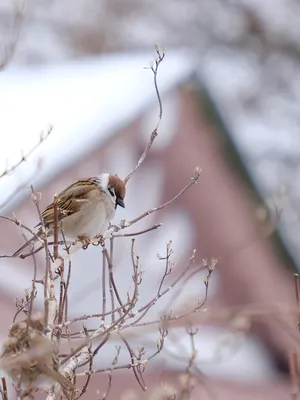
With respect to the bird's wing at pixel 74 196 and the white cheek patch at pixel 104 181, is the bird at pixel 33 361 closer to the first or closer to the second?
the bird's wing at pixel 74 196

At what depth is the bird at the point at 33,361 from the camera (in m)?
2.57

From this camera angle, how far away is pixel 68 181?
8.98 m

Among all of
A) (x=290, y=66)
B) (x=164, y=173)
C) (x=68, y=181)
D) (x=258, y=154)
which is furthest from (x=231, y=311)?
(x=290, y=66)

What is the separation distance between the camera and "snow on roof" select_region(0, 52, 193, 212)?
9.33m

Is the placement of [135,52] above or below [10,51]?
above

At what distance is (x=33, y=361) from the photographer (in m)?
2.49

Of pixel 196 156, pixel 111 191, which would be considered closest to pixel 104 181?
pixel 111 191

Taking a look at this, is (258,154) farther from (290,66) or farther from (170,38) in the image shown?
(170,38)

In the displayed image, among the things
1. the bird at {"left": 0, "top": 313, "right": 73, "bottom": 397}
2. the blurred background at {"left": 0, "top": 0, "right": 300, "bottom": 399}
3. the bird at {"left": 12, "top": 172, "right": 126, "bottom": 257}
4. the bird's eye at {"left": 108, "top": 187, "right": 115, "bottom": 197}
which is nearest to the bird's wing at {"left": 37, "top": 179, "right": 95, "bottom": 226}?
the bird at {"left": 12, "top": 172, "right": 126, "bottom": 257}

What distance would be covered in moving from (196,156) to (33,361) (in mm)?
8218

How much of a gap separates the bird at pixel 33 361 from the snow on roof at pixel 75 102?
4455 millimetres

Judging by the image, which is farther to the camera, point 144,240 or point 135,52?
point 135,52

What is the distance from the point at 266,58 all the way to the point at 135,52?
98.1 inches

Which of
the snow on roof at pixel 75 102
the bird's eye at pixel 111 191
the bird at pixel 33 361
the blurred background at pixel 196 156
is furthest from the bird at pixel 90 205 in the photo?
the snow on roof at pixel 75 102
